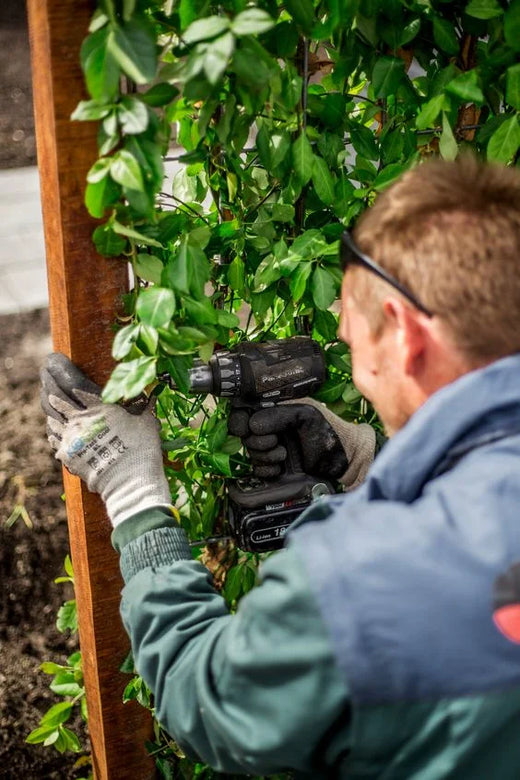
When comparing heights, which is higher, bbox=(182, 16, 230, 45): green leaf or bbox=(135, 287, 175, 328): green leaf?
bbox=(182, 16, 230, 45): green leaf

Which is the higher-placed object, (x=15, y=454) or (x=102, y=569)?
(x=102, y=569)

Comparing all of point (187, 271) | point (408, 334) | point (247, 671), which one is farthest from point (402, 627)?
point (187, 271)

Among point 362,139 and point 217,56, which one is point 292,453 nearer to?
point 362,139

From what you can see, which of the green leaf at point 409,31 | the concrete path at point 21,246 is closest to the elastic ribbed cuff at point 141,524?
the green leaf at point 409,31

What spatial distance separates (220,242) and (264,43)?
408 mm

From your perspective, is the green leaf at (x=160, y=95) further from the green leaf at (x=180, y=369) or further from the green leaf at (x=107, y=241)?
the green leaf at (x=180, y=369)

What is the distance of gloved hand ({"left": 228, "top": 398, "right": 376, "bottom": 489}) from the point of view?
6.05 feet

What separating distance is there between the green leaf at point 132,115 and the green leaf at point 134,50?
49 mm

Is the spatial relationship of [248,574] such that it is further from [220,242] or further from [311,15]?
[311,15]

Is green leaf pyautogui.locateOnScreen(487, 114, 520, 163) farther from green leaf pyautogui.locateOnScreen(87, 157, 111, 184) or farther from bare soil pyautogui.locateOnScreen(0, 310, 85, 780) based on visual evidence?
bare soil pyautogui.locateOnScreen(0, 310, 85, 780)

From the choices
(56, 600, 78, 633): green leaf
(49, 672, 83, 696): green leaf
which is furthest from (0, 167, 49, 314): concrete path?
(49, 672, 83, 696): green leaf

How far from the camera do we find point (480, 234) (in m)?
1.17

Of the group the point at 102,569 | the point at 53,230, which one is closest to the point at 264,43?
the point at 53,230

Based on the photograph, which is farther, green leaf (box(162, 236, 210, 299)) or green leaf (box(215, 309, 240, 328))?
green leaf (box(215, 309, 240, 328))
